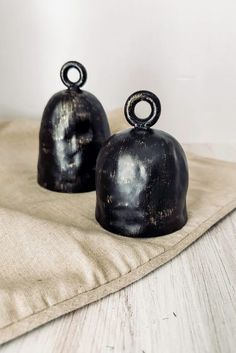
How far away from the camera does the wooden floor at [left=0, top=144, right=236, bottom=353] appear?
0.47 m

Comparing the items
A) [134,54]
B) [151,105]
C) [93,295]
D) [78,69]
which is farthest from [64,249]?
[134,54]

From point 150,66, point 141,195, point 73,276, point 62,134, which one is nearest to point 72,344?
point 73,276

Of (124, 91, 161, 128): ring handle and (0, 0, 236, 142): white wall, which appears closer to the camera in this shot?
(124, 91, 161, 128): ring handle

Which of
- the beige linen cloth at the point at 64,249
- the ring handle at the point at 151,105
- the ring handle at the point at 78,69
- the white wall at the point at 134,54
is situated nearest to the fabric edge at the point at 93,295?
the beige linen cloth at the point at 64,249

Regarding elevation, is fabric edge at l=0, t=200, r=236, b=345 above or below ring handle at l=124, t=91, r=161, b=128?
below

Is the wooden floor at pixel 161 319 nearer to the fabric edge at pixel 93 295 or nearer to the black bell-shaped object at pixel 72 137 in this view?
the fabric edge at pixel 93 295

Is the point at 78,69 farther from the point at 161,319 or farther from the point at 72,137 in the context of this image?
the point at 161,319

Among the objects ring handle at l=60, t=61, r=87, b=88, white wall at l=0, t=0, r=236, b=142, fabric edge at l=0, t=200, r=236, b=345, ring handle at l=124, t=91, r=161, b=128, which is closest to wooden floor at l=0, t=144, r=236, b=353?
fabric edge at l=0, t=200, r=236, b=345

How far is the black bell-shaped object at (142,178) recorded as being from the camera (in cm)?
65

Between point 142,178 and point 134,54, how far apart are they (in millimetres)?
584

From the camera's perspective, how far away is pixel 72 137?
2.62ft

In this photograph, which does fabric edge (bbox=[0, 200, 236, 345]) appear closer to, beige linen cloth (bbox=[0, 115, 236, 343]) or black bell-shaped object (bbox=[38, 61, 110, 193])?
beige linen cloth (bbox=[0, 115, 236, 343])

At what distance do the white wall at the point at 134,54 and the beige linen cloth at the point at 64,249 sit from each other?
34 centimetres

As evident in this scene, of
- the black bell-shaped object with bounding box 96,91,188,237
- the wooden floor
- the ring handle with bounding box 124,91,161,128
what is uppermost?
the ring handle with bounding box 124,91,161,128
